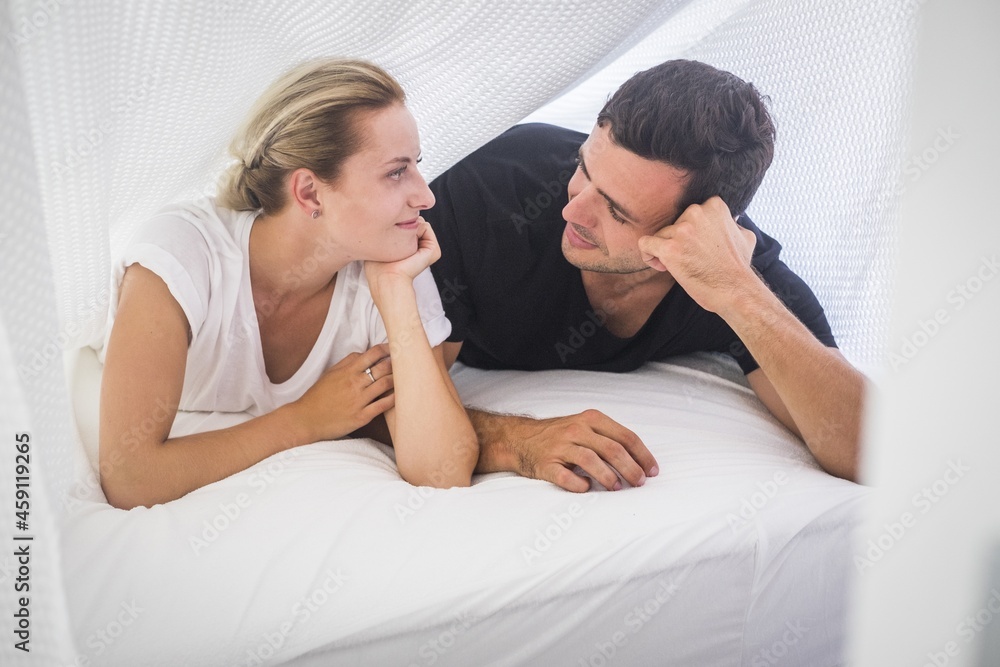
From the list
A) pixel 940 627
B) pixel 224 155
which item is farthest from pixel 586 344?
pixel 940 627

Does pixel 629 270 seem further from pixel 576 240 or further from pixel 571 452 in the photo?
pixel 571 452

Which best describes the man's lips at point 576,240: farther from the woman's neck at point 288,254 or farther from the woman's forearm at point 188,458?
the woman's forearm at point 188,458

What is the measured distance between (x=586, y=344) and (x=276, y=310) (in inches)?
17.2

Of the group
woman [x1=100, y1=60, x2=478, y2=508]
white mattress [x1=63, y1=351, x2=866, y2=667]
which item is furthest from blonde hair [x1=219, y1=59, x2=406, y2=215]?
white mattress [x1=63, y1=351, x2=866, y2=667]

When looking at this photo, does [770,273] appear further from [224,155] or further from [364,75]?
[224,155]

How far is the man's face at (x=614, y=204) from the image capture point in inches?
42.4

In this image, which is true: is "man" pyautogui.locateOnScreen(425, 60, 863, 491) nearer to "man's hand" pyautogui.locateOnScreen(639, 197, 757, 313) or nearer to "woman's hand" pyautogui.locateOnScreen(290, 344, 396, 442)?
"man's hand" pyautogui.locateOnScreen(639, 197, 757, 313)

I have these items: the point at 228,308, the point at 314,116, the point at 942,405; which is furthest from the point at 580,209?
the point at 942,405

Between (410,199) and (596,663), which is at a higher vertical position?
(410,199)

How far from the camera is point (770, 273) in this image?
1202mm

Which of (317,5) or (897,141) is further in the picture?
(897,141)

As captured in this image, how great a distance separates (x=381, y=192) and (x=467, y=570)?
0.45 meters

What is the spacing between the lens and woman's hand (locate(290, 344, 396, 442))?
986mm

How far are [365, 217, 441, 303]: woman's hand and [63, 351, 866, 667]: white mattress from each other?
0.22 m
